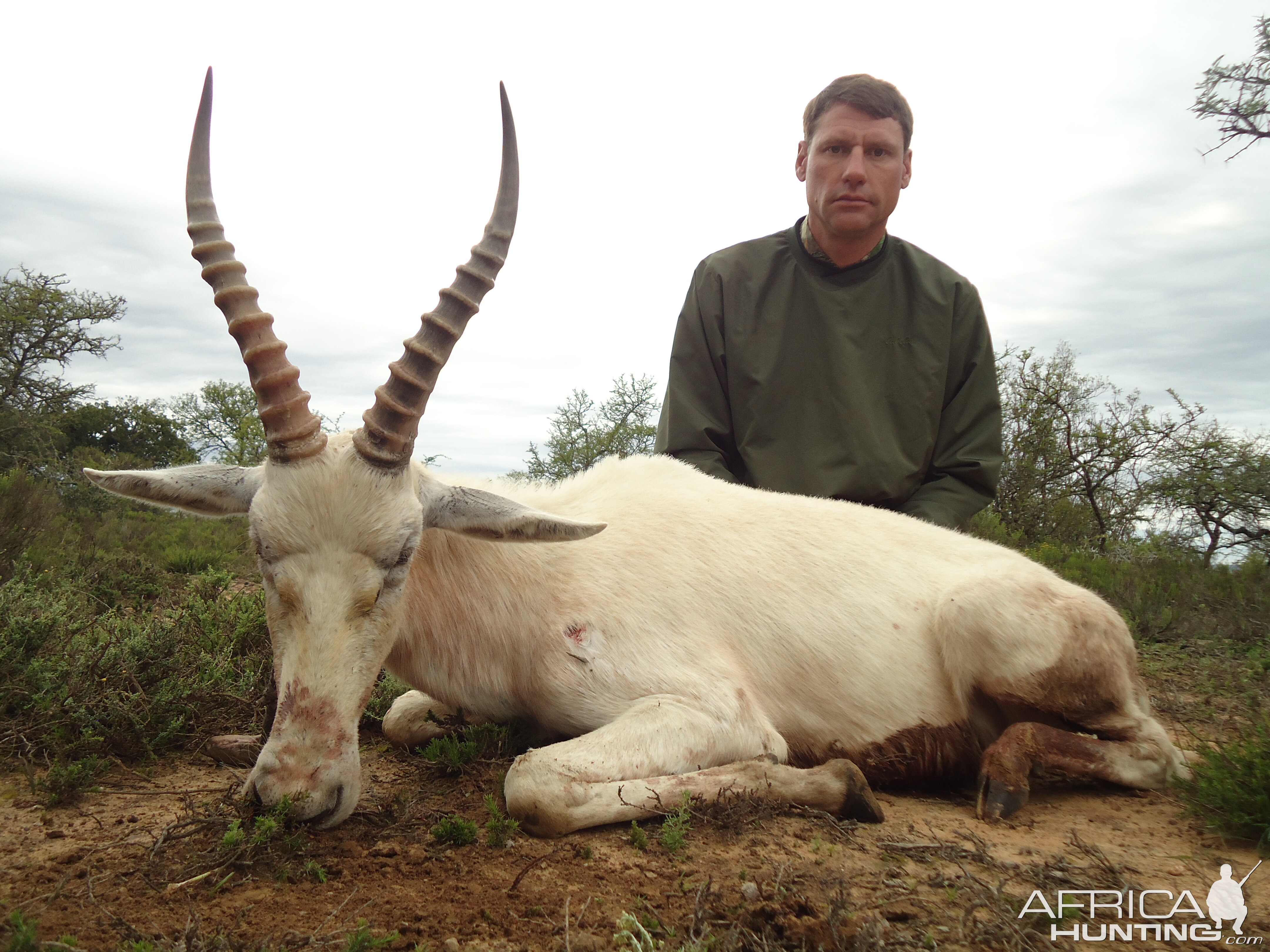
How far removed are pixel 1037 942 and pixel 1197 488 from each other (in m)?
9.94

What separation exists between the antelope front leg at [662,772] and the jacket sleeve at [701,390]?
2435 millimetres

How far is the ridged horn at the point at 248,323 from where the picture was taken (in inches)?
109

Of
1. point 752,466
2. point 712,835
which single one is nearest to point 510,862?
point 712,835

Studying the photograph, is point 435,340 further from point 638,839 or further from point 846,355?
point 846,355

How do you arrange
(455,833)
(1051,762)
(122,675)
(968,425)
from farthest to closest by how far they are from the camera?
(968,425), (122,675), (1051,762), (455,833)

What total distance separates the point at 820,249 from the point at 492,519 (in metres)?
3.55

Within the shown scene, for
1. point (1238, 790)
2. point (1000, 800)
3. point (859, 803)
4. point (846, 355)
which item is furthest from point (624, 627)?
point (846, 355)

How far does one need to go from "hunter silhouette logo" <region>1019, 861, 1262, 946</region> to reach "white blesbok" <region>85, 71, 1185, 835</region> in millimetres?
768

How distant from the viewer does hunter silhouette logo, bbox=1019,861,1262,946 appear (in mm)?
2105

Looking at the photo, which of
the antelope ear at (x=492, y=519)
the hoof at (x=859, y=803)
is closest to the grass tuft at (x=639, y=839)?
the hoof at (x=859, y=803)

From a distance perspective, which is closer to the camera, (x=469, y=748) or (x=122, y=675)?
(x=469, y=748)

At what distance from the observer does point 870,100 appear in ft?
16.7

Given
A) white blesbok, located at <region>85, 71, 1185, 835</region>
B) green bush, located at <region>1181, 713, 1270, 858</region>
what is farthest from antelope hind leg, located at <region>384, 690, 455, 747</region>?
green bush, located at <region>1181, 713, 1270, 858</region>

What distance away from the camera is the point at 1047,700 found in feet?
11.3
